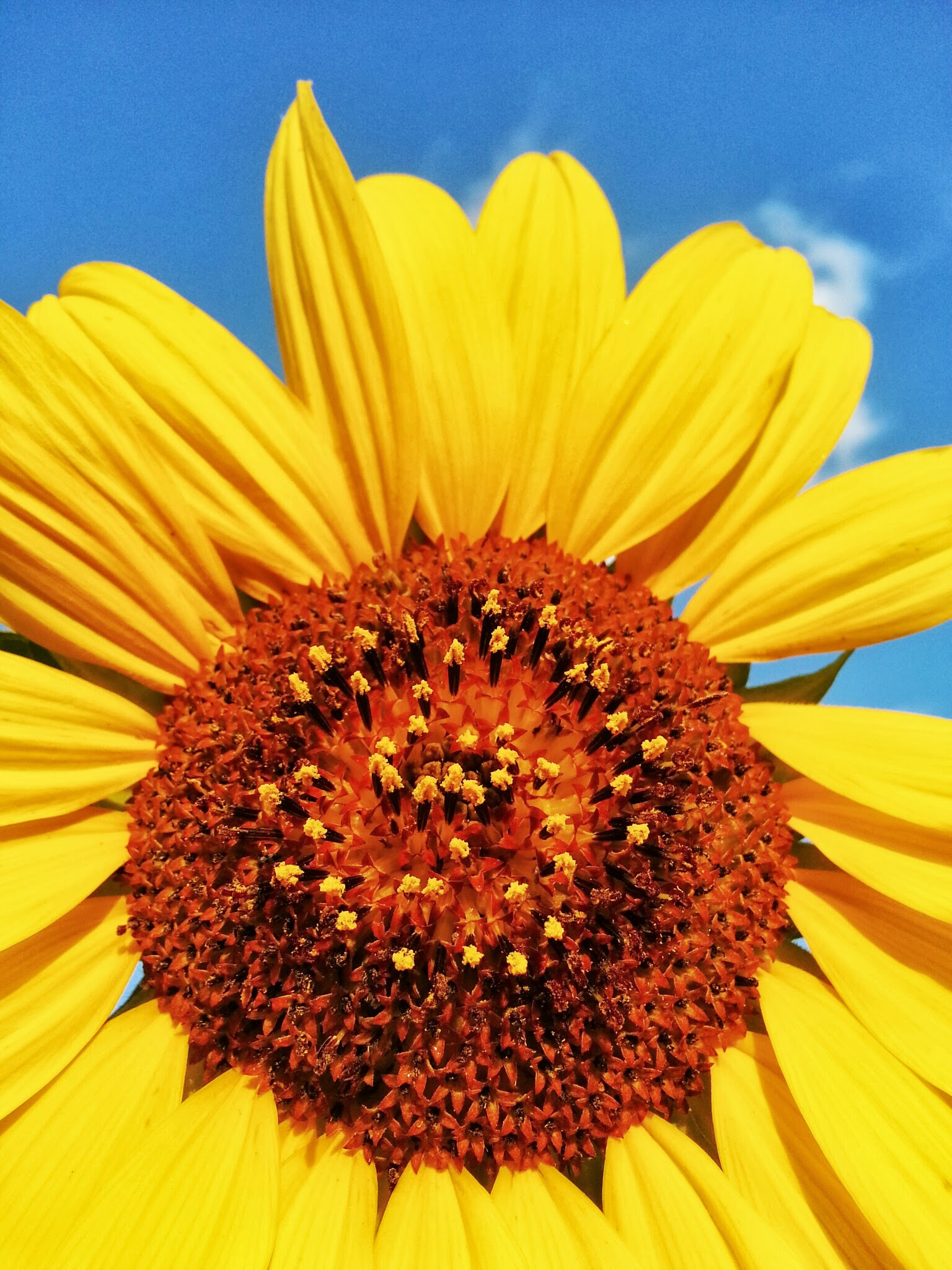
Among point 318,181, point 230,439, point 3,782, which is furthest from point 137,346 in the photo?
point 3,782

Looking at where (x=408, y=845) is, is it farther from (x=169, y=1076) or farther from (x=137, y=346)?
(x=137, y=346)

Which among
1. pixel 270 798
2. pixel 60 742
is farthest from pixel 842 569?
pixel 60 742

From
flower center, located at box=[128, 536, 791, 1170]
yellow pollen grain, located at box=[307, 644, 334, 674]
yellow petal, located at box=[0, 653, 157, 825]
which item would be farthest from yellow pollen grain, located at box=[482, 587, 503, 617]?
yellow petal, located at box=[0, 653, 157, 825]

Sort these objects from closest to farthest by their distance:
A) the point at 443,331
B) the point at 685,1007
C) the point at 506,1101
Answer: the point at 506,1101 < the point at 685,1007 < the point at 443,331

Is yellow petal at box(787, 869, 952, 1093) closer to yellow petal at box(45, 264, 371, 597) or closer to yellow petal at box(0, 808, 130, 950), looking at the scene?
yellow petal at box(45, 264, 371, 597)

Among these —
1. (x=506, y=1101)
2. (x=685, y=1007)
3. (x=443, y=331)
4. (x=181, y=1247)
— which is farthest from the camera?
(x=443, y=331)

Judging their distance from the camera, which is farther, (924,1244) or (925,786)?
(925,786)
